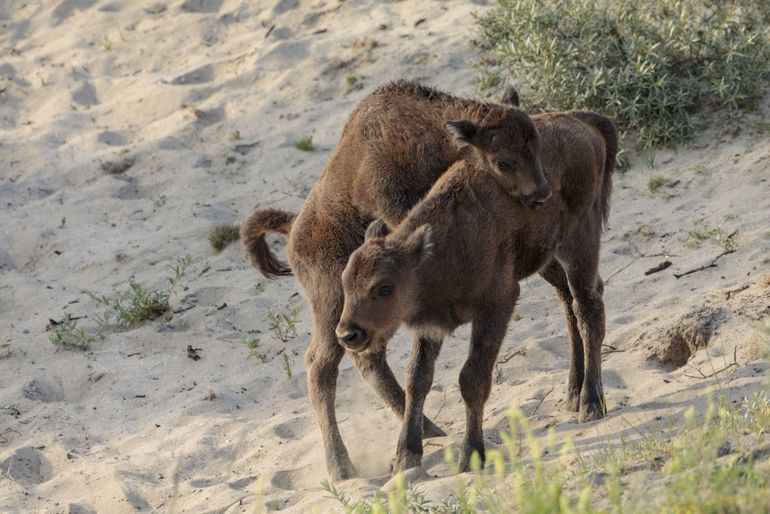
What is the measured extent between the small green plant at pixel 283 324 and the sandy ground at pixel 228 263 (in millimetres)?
53

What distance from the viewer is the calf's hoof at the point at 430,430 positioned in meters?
7.84

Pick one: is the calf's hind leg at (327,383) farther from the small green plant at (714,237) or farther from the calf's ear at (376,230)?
the small green plant at (714,237)

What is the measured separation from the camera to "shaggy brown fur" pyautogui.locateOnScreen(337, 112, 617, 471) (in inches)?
274

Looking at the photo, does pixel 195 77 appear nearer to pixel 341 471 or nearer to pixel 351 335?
pixel 341 471

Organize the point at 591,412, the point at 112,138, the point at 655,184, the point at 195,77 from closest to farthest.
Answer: the point at 591,412, the point at 655,184, the point at 112,138, the point at 195,77

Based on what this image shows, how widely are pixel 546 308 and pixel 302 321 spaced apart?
80.1 inches

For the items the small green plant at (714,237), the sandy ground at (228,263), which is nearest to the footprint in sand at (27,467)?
the sandy ground at (228,263)

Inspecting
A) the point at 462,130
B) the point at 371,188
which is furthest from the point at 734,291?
the point at 371,188

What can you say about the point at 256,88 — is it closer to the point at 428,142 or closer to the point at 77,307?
the point at 77,307

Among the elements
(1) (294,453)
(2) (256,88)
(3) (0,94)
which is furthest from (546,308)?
(3) (0,94)

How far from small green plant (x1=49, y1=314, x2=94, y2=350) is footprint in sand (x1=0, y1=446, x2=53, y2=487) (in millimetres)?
1680

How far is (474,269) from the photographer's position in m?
7.16

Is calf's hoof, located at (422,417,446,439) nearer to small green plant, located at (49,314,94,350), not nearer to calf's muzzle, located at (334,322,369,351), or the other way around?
calf's muzzle, located at (334,322,369,351)

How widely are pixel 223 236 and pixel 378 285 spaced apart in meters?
4.43
